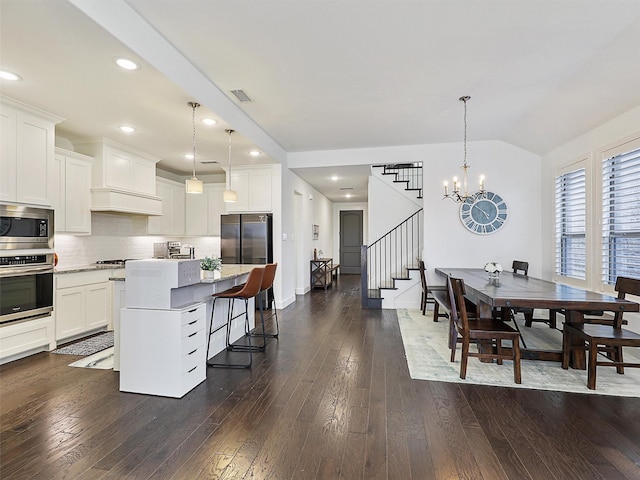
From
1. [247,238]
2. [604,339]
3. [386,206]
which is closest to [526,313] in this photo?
[604,339]

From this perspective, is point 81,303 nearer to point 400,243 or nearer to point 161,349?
point 161,349

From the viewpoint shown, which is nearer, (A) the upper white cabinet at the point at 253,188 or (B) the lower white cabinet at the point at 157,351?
(B) the lower white cabinet at the point at 157,351

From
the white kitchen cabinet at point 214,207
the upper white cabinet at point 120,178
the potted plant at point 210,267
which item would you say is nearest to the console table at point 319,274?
the white kitchen cabinet at point 214,207

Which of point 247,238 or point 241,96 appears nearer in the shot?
point 241,96

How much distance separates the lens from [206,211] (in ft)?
21.3

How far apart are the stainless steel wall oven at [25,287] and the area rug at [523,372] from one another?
3.97 meters

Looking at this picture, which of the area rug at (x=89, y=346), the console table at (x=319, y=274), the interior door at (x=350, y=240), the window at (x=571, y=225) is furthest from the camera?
the interior door at (x=350, y=240)

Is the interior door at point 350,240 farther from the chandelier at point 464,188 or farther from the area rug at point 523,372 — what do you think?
the area rug at point 523,372

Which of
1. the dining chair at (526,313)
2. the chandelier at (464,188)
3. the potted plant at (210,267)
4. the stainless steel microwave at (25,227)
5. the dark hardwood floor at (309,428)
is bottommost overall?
the dark hardwood floor at (309,428)

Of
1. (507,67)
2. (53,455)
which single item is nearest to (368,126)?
(507,67)

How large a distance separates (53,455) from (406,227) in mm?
5998

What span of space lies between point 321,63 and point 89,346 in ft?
13.4

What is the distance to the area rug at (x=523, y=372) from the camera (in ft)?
8.93

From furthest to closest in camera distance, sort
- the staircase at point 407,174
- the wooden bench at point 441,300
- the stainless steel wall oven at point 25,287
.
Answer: the staircase at point 407,174 → the wooden bench at point 441,300 → the stainless steel wall oven at point 25,287
